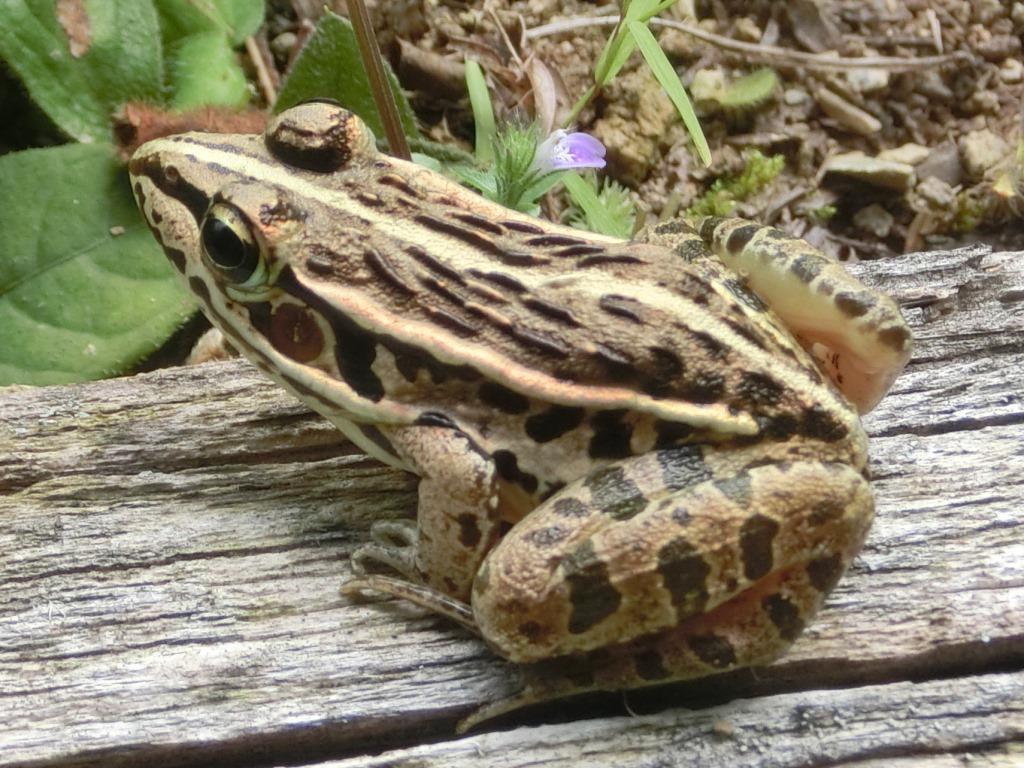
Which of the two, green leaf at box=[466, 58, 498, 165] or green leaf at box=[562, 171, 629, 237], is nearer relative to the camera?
green leaf at box=[562, 171, 629, 237]

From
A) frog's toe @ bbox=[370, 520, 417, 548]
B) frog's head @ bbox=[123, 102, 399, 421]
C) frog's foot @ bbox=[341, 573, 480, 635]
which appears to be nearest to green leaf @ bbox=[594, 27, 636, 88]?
frog's head @ bbox=[123, 102, 399, 421]

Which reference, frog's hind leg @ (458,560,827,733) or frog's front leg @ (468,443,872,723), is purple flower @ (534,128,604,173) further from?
frog's hind leg @ (458,560,827,733)

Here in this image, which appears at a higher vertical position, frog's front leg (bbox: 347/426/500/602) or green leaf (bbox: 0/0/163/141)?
green leaf (bbox: 0/0/163/141)

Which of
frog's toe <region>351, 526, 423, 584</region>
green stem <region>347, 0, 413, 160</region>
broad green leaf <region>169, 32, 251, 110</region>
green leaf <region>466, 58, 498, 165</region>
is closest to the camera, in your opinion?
frog's toe <region>351, 526, 423, 584</region>

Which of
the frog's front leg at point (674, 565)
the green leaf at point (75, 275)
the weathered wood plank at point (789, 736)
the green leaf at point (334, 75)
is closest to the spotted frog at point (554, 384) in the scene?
the frog's front leg at point (674, 565)

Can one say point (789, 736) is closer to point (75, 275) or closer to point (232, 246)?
point (232, 246)

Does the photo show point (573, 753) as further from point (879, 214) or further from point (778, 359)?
point (879, 214)

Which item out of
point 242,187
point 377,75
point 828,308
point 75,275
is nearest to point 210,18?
point 377,75

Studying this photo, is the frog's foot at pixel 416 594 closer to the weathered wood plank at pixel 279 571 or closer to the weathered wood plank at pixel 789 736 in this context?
the weathered wood plank at pixel 279 571
